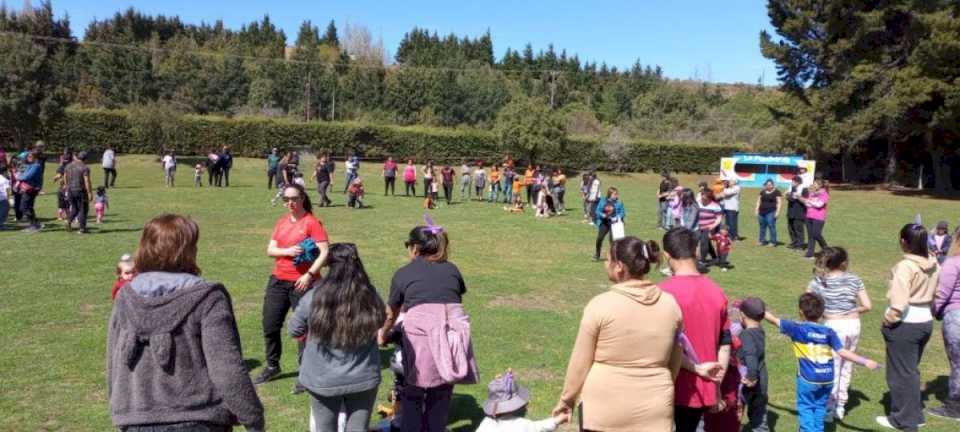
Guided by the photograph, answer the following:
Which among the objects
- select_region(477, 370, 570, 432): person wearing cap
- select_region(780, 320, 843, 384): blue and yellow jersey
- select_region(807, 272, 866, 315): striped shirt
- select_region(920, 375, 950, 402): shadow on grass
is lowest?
select_region(920, 375, 950, 402): shadow on grass

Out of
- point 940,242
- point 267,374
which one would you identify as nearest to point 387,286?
point 267,374

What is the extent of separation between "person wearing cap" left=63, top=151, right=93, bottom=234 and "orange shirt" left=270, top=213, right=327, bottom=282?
969cm

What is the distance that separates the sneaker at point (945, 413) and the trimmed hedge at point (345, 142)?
1657 inches

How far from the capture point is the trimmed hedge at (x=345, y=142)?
43938 mm

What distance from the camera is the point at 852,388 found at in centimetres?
675

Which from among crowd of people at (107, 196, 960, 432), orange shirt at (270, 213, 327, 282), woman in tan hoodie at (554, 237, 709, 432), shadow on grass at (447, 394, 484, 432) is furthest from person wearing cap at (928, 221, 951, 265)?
orange shirt at (270, 213, 327, 282)

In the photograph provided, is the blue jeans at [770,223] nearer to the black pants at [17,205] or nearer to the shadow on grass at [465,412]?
the shadow on grass at [465,412]

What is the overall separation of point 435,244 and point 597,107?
8691cm

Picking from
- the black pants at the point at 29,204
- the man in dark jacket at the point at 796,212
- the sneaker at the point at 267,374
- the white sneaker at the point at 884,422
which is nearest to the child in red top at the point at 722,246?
the man in dark jacket at the point at 796,212

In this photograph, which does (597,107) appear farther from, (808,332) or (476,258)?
(808,332)

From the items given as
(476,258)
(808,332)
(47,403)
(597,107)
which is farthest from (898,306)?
(597,107)

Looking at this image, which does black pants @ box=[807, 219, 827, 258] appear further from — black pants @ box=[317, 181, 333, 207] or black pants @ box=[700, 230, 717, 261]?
black pants @ box=[317, 181, 333, 207]

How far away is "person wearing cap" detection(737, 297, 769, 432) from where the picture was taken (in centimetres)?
500

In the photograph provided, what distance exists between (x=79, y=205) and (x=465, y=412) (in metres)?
12.1
